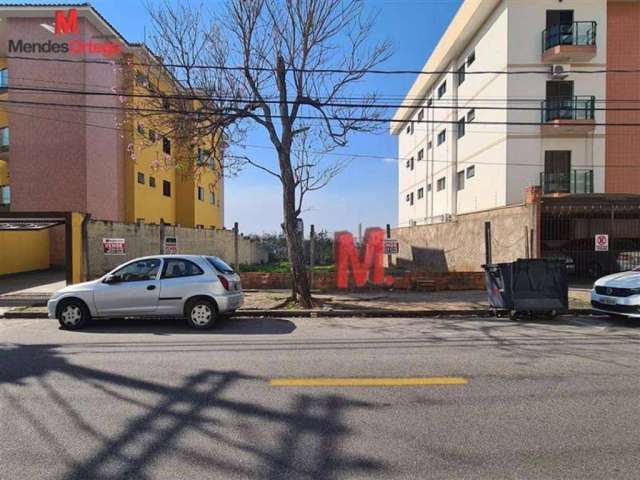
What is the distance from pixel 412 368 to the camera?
5688 mm

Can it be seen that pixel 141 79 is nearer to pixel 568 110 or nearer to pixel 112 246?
pixel 112 246

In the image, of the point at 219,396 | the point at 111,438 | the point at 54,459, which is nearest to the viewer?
the point at 54,459

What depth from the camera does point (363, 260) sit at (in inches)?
575

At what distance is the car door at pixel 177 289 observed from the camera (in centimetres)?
855

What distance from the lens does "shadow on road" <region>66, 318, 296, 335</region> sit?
8.28m

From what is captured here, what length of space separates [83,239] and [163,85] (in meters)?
5.25

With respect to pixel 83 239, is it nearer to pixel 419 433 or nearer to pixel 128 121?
pixel 128 121

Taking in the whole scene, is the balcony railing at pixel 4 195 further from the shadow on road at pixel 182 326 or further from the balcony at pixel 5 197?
the shadow on road at pixel 182 326

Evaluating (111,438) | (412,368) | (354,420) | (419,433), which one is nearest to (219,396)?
(111,438)

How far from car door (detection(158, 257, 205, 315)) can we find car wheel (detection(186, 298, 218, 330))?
198 mm

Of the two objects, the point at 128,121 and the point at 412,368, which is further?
the point at 128,121

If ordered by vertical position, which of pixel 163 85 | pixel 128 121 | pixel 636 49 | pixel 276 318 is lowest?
pixel 276 318

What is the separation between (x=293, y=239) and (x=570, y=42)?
17.9 m

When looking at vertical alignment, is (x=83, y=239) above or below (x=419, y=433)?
above
